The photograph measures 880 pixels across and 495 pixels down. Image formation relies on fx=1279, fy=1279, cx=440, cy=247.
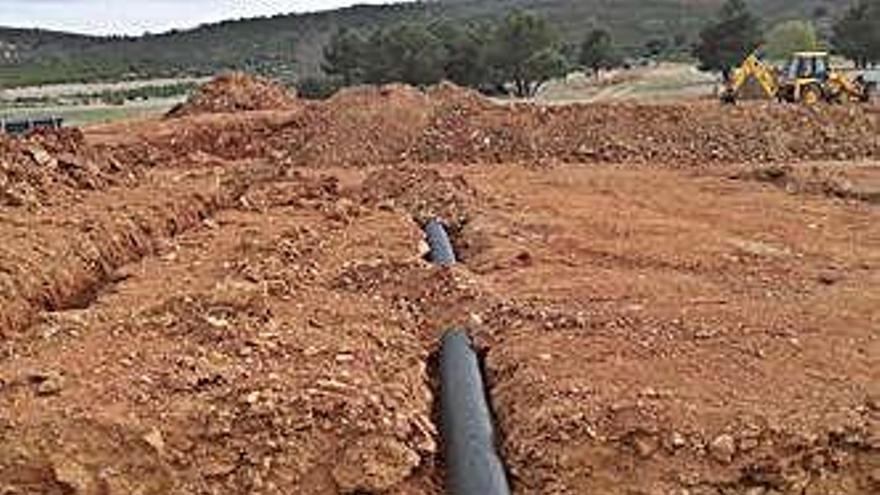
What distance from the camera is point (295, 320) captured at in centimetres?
909

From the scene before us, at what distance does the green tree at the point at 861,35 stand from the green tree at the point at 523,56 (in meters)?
13.1

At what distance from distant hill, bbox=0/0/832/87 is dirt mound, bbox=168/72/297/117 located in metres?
Answer: 62.0

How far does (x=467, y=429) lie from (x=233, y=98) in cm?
2356

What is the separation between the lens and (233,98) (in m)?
29.6

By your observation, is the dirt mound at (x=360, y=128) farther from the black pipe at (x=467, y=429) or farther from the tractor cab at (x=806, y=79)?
the black pipe at (x=467, y=429)

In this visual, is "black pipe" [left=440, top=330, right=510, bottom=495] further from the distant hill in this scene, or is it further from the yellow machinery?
the distant hill

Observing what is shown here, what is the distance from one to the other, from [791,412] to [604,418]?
3.38ft

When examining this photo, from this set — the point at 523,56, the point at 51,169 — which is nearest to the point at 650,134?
the point at 51,169

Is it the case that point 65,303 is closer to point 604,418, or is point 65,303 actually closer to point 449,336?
point 449,336

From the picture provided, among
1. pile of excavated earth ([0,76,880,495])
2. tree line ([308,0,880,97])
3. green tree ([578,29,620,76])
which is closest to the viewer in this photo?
pile of excavated earth ([0,76,880,495])

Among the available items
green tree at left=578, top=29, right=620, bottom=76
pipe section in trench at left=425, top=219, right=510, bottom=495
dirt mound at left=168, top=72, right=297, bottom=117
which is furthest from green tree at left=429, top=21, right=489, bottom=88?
pipe section in trench at left=425, top=219, right=510, bottom=495

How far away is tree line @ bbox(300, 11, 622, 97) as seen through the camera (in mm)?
59781

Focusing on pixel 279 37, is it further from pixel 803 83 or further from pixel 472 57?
pixel 803 83

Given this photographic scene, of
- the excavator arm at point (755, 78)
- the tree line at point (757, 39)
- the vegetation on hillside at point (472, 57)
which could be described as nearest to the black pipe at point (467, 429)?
the excavator arm at point (755, 78)
